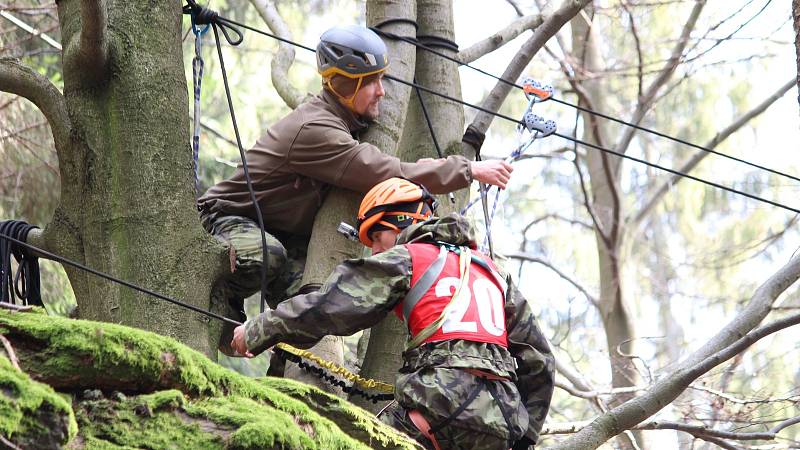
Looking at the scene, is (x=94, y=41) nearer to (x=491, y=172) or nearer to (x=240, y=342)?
(x=240, y=342)

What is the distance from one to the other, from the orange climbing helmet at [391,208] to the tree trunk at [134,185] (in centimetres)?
67

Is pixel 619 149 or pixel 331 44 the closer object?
pixel 331 44

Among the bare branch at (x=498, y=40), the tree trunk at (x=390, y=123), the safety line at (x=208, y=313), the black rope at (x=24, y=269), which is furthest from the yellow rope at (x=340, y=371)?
the bare branch at (x=498, y=40)

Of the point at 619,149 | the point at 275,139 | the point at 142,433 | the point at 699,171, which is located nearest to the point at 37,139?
the point at 275,139

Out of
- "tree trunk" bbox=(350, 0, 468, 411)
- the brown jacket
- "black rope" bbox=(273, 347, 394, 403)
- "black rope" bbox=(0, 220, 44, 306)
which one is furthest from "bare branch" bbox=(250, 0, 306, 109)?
"black rope" bbox=(273, 347, 394, 403)

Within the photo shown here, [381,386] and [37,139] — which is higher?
[37,139]

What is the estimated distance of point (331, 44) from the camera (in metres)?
5.34

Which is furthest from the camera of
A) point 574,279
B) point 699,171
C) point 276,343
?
point 699,171

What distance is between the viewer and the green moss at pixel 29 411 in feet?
7.77

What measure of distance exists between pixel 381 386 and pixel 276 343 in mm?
698

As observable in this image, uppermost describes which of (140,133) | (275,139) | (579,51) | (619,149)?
(579,51)

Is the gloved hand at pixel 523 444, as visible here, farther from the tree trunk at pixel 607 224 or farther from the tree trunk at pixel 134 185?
the tree trunk at pixel 607 224

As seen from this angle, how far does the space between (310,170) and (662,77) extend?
7816 millimetres

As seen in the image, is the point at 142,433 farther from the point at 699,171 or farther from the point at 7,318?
the point at 699,171
